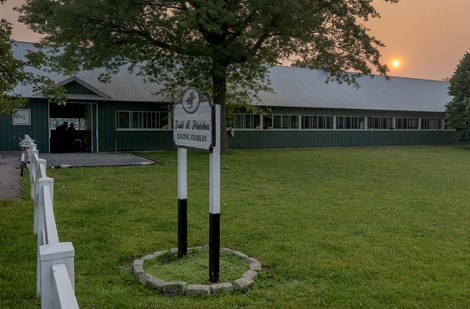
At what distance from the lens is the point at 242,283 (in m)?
4.39

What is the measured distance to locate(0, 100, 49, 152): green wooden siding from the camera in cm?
2061

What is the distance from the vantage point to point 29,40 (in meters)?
25.5

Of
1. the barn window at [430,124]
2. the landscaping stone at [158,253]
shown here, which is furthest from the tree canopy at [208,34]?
the barn window at [430,124]

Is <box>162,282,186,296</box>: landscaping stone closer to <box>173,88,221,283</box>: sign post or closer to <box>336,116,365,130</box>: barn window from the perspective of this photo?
<box>173,88,221,283</box>: sign post

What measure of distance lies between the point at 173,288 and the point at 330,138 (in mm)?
27911

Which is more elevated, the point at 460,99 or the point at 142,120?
the point at 460,99

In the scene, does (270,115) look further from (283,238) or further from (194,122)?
(194,122)

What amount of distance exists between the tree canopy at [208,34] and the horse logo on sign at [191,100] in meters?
11.3

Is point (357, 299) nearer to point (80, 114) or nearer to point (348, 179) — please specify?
point (348, 179)

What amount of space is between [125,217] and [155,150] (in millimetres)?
17336

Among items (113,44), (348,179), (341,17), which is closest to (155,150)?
(113,44)

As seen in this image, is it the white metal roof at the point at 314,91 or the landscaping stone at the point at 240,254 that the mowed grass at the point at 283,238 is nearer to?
the landscaping stone at the point at 240,254

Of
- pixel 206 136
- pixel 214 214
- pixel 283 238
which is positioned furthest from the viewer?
pixel 283 238

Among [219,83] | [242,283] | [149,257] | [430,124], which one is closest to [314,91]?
[430,124]
